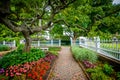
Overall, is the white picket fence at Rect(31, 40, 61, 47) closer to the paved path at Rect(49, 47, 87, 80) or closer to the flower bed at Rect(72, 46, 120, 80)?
the flower bed at Rect(72, 46, 120, 80)

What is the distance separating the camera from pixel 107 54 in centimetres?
1215

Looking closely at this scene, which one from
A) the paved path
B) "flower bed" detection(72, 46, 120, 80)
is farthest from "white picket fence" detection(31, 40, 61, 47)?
the paved path

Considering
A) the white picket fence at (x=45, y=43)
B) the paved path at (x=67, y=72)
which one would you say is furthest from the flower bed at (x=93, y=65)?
the white picket fence at (x=45, y=43)

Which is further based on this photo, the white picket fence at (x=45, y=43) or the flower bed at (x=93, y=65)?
the white picket fence at (x=45, y=43)

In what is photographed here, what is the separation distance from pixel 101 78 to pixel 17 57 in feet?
17.0

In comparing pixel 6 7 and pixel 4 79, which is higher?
pixel 6 7

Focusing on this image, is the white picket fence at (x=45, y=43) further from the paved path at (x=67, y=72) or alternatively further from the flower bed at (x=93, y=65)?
the paved path at (x=67, y=72)

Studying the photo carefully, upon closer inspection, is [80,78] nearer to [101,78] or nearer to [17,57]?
[101,78]

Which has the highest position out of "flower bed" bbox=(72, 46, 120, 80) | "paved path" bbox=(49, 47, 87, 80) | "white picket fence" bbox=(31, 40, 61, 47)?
"white picket fence" bbox=(31, 40, 61, 47)

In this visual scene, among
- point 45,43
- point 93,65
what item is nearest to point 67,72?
point 93,65

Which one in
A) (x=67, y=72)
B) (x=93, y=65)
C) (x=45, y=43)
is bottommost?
(x=67, y=72)

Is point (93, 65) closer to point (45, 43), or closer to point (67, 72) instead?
point (67, 72)

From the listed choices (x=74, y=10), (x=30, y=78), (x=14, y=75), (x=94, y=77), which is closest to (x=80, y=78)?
(x=94, y=77)

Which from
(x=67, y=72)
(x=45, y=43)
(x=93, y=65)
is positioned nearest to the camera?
(x=67, y=72)
